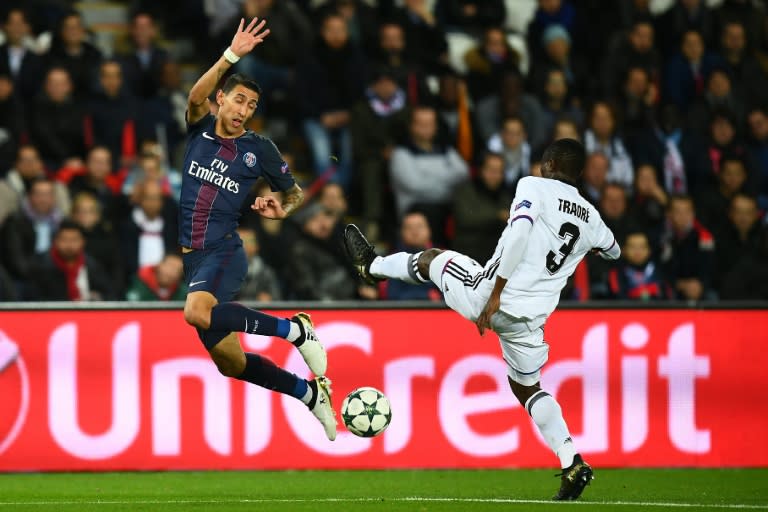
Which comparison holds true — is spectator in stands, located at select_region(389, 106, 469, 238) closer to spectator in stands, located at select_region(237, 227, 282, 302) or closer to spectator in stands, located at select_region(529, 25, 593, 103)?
spectator in stands, located at select_region(237, 227, 282, 302)

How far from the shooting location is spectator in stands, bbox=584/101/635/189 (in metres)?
15.9

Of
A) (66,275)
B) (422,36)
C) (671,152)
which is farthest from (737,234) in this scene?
(66,275)

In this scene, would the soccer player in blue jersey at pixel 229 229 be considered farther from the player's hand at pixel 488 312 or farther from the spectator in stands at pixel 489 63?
Result: the spectator in stands at pixel 489 63

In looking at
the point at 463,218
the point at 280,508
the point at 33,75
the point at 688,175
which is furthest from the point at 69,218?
the point at 688,175

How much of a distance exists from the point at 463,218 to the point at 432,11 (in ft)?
13.1

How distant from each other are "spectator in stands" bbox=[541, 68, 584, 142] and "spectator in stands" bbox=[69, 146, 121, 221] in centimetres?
467

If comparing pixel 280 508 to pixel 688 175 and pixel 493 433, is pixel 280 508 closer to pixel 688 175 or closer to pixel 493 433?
pixel 493 433

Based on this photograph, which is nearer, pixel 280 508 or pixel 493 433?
pixel 280 508

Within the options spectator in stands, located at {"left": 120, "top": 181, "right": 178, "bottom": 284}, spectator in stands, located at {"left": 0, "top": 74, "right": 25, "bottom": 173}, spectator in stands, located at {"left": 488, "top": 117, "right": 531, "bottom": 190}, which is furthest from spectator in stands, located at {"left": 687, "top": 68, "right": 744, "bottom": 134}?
spectator in stands, located at {"left": 0, "top": 74, "right": 25, "bottom": 173}

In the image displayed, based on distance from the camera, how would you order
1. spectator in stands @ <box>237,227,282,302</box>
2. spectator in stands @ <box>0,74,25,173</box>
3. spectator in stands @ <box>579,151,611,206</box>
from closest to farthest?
spectator in stands @ <box>237,227,282,302</box>
spectator in stands @ <box>0,74,25,173</box>
spectator in stands @ <box>579,151,611,206</box>

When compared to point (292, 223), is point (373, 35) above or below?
Answer: above

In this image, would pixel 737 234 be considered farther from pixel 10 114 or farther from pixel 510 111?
pixel 10 114

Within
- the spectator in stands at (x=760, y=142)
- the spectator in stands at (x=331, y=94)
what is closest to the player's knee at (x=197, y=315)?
the spectator in stands at (x=331, y=94)

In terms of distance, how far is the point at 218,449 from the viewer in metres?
12.4
